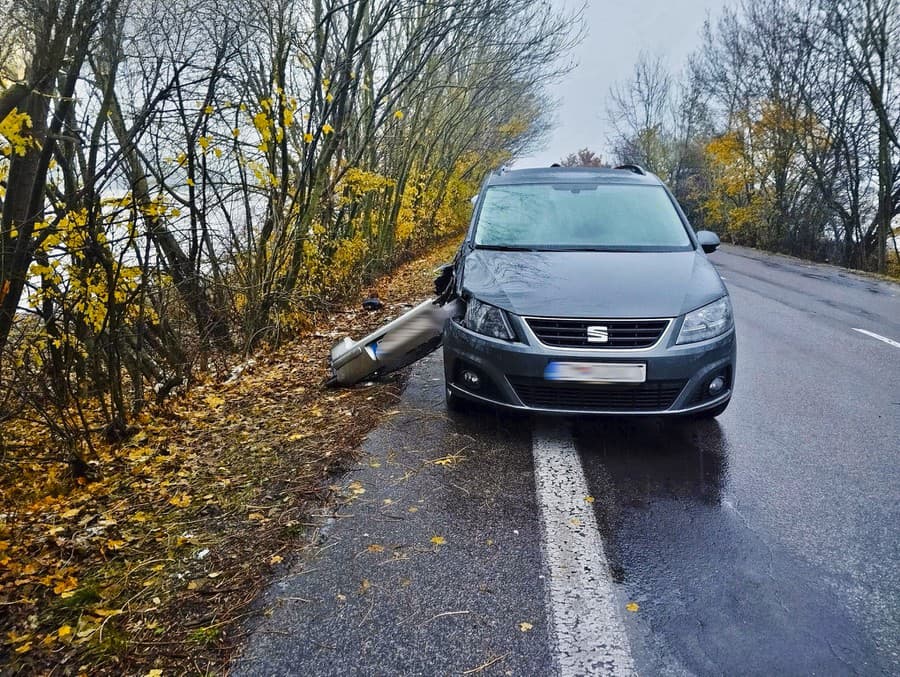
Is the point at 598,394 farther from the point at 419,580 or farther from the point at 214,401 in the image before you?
the point at 214,401

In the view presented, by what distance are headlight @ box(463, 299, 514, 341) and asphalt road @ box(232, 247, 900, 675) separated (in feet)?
2.38

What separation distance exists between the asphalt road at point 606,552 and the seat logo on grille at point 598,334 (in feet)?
2.36

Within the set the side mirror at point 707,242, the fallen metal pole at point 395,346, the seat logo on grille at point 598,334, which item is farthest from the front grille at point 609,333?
the side mirror at point 707,242

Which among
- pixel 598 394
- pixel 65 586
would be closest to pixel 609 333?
pixel 598 394

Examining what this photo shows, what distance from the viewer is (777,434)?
13.1 feet

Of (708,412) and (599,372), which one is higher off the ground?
(599,372)

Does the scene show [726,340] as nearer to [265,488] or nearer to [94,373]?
[265,488]

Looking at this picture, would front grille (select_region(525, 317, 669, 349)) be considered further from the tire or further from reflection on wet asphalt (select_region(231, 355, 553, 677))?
reflection on wet asphalt (select_region(231, 355, 553, 677))

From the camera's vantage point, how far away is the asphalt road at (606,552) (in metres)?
2.06

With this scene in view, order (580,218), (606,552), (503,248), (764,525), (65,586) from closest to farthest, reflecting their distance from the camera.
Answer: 1. (65,586)
2. (606,552)
3. (764,525)
4. (503,248)
5. (580,218)

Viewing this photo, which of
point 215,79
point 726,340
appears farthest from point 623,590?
point 215,79

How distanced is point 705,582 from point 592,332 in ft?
4.73

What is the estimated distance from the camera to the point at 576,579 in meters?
2.45

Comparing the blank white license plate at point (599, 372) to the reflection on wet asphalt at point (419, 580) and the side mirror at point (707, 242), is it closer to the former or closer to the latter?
the reflection on wet asphalt at point (419, 580)
